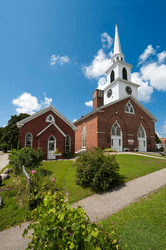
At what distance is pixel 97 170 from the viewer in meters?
7.11

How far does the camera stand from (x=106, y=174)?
7.16 metres

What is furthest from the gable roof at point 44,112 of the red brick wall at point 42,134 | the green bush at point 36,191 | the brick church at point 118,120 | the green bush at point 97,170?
the green bush at point 97,170

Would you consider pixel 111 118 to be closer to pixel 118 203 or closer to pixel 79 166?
pixel 79 166

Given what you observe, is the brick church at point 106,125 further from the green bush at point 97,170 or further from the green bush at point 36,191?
the green bush at point 36,191

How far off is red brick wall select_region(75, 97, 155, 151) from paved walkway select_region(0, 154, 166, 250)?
1172 centimetres

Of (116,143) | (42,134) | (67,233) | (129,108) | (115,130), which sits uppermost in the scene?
(129,108)

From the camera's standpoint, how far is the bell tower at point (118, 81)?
25.7 meters

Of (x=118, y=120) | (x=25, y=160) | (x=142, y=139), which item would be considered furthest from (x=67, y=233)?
(x=142, y=139)

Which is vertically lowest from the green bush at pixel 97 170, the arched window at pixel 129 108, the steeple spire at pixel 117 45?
the green bush at pixel 97 170

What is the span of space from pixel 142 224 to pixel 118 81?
25.0 m

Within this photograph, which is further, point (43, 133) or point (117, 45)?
point (117, 45)

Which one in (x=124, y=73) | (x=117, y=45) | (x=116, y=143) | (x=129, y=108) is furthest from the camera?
(x=117, y=45)

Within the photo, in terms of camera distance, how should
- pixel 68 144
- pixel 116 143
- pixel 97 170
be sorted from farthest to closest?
pixel 116 143, pixel 68 144, pixel 97 170

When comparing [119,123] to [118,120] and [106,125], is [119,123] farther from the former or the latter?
[106,125]
